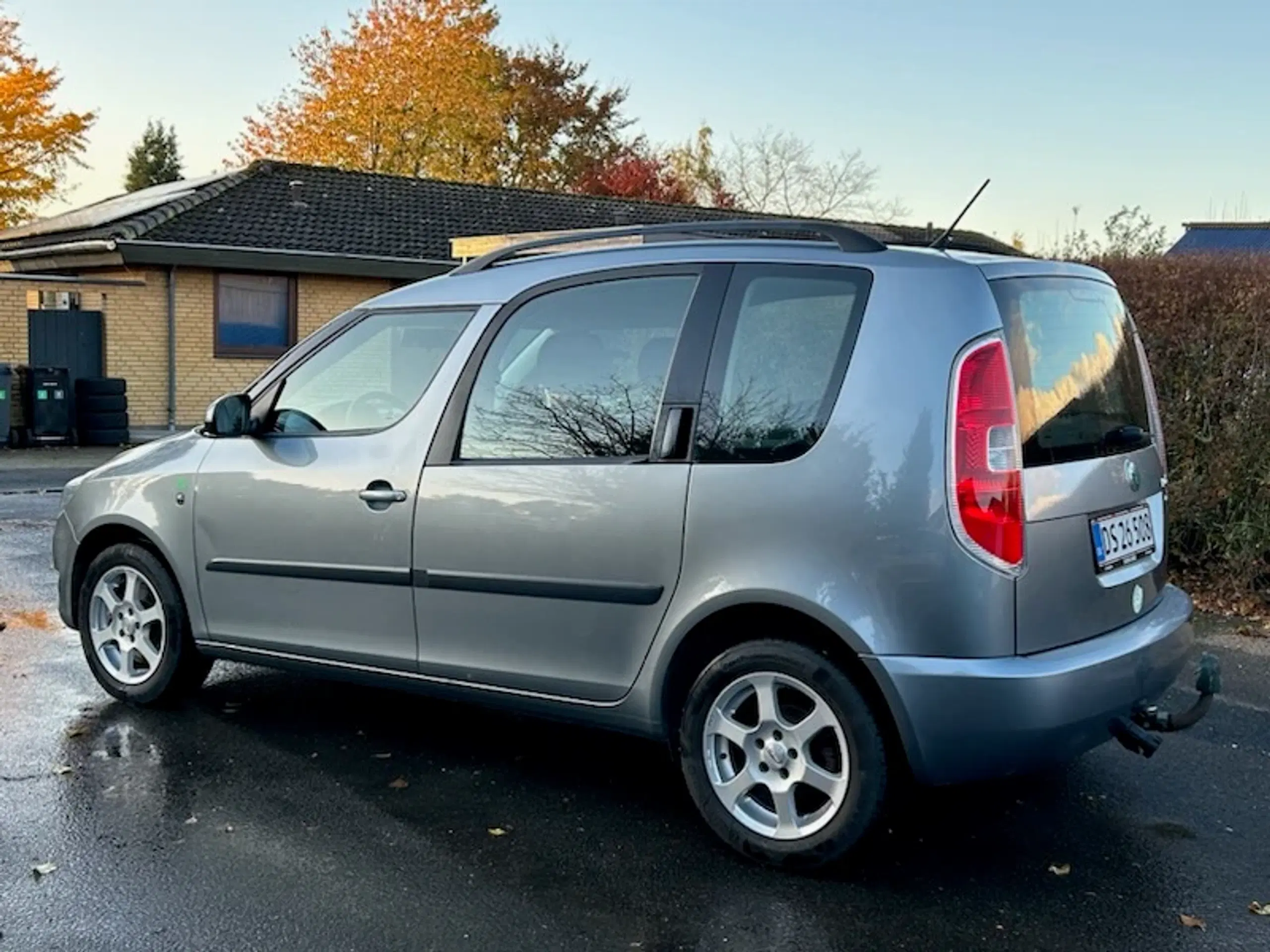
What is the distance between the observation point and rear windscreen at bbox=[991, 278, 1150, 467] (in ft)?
11.5

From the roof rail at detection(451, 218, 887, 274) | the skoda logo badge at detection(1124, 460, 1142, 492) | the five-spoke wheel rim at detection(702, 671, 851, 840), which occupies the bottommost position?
the five-spoke wheel rim at detection(702, 671, 851, 840)

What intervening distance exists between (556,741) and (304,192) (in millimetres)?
19330

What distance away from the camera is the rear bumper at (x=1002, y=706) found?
3.33 meters

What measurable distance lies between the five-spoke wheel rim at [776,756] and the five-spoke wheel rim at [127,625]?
2597 mm

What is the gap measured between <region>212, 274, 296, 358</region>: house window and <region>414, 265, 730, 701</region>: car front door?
1672 centimetres

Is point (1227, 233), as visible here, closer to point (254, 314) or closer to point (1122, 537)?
point (254, 314)

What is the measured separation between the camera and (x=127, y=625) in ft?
17.2

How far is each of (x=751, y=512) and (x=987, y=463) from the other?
0.68 meters

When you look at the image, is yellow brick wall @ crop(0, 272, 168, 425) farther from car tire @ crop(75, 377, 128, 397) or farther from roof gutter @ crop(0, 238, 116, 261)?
car tire @ crop(75, 377, 128, 397)

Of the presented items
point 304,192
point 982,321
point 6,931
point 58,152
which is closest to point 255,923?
point 6,931

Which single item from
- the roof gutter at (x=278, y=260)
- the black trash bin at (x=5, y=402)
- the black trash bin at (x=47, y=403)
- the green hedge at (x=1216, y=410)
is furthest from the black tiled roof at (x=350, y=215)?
the green hedge at (x=1216, y=410)

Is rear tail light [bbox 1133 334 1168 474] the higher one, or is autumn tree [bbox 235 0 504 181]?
autumn tree [bbox 235 0 504 181]

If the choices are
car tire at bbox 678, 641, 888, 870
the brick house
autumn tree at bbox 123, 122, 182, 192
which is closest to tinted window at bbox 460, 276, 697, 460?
car tire at bbox 678, 641, 888, 870

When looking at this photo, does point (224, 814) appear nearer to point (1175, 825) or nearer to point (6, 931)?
point (6, 931)
